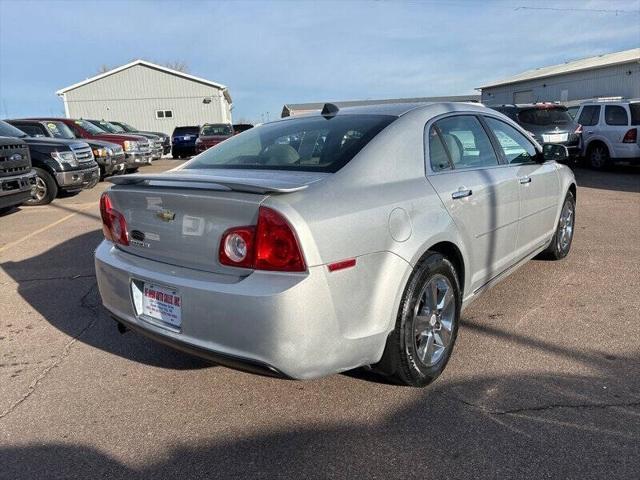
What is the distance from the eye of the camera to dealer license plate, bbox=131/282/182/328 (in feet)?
8.89

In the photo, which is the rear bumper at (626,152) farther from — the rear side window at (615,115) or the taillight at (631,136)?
the rear side window at (615,115)

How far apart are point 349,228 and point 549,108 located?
42.3 feet

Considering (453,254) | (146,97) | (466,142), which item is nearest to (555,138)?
(466,142)

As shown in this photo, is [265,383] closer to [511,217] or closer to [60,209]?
[511,217]

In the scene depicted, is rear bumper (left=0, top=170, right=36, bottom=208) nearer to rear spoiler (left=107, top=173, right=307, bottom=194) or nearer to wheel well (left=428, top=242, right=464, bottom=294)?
rear spoiler (left=107, top=173, right=307, bottom=194)

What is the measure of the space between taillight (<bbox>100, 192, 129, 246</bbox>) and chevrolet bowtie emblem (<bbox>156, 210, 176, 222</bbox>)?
0.37m

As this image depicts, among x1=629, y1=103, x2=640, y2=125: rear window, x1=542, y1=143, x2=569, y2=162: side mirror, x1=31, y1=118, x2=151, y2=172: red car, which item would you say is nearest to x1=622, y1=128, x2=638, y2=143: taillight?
x1=629, y1=103, x2=640, y2=125: rear window

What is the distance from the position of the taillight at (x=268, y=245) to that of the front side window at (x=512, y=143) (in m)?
2.49

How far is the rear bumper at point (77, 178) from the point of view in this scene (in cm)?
1030

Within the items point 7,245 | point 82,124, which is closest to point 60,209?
point 7,245

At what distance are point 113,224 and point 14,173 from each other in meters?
6.16

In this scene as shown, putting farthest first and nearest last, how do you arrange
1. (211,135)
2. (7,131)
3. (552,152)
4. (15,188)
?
→ (211,135), (7,131), (15,188), (552,152)

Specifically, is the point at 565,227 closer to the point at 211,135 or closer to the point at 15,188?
the point at 15,188

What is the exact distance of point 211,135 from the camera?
78.2ft
